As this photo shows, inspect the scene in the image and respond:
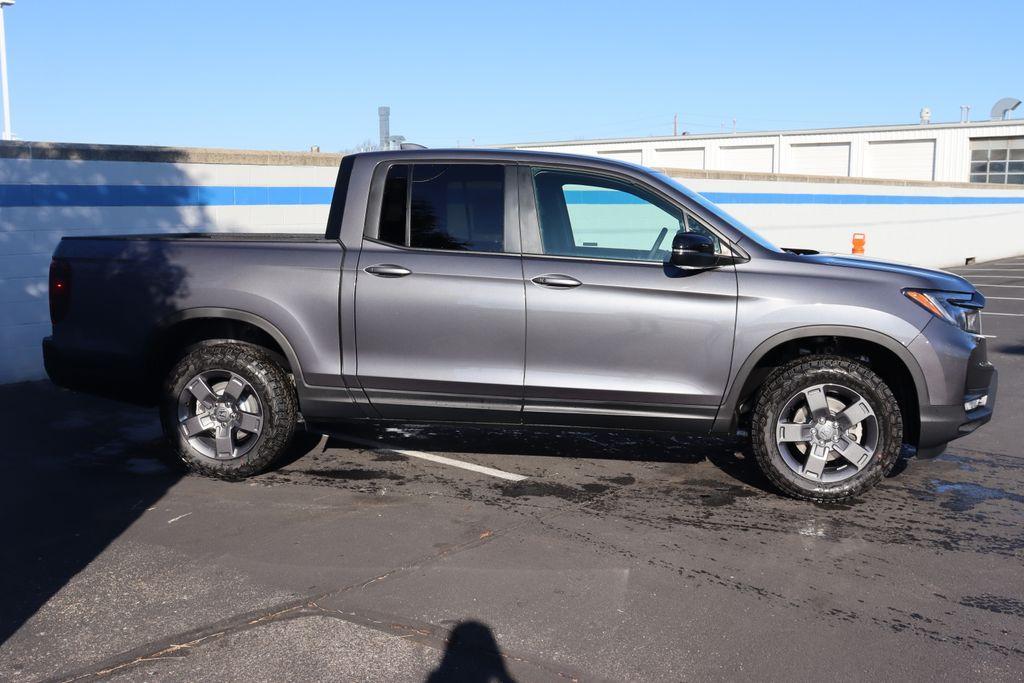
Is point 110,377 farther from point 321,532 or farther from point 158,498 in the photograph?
point 321,532

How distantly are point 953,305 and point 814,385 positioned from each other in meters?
0.93

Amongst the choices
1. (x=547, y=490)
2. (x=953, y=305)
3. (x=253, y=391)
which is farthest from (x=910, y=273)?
(x=253, y=391)

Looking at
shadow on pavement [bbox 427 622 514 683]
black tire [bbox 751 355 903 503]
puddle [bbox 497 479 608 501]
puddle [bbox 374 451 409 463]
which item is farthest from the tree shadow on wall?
black tire [bbox 751 355 903 503]

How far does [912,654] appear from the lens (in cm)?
384

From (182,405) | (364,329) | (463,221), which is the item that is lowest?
(182,405)

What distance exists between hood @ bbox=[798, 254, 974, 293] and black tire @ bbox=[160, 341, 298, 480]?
314cm

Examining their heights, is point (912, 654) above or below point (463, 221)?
below

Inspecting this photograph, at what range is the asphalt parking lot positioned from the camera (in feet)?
12.4

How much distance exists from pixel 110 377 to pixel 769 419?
154 inches

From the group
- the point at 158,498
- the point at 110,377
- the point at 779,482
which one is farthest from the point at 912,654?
the point at 110,377

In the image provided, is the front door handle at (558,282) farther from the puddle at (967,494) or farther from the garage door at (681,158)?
the garage door at (681,158)

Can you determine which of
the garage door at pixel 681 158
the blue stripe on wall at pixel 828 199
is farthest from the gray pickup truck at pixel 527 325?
the garage door at pixel 681 158

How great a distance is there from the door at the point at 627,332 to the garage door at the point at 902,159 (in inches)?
1590

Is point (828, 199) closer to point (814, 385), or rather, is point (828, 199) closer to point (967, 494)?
point (967, 494)
